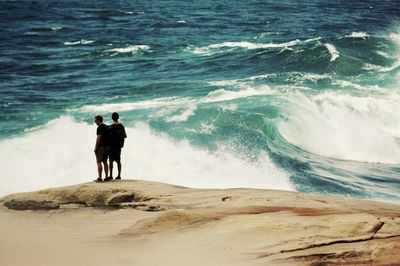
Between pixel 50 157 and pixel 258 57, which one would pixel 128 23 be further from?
pixel 50 157

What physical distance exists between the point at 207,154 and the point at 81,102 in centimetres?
801

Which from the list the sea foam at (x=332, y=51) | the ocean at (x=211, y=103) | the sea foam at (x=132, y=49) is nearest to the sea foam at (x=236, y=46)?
the ocean at (x=211, y=103)

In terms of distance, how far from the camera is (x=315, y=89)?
23.6 m

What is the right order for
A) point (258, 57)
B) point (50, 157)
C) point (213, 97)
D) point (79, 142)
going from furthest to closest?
1. point (258, 57)
2. point (213, 97)
3. point (79, 142)
4. point (50, 157)

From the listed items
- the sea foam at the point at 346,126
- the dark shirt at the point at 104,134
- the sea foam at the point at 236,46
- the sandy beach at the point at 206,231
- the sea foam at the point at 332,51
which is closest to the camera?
the sandy beach at the point at 206,231

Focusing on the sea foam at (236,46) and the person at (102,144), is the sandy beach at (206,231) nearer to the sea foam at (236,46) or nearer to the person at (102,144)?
the person at (102,144)

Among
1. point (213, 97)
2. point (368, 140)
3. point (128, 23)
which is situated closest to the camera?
point (368, 140)

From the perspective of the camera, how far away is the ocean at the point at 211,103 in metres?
15.8

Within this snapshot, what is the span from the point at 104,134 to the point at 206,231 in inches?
148

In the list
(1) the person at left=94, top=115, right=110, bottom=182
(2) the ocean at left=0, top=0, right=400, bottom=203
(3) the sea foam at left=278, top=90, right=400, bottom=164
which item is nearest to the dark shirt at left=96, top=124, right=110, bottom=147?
(1) the person at left=94, top=115, right=110, bottom=182

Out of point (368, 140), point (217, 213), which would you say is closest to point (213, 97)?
point (368, 140)

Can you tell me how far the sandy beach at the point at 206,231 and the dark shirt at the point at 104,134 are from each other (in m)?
1.83

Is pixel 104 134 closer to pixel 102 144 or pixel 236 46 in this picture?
pixel 102 144

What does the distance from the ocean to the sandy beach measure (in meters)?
6.62
